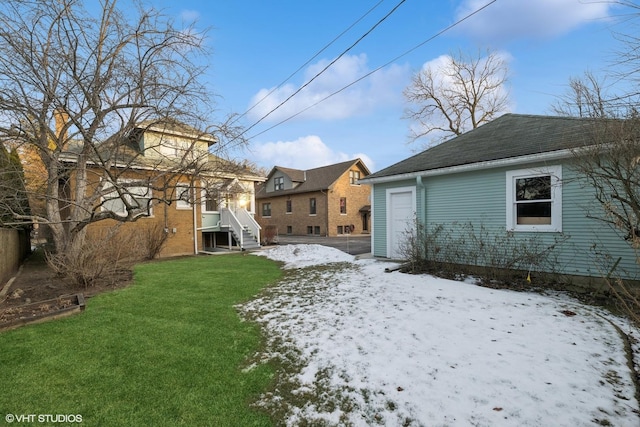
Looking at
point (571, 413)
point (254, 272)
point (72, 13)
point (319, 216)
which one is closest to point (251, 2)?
point (72, 13)

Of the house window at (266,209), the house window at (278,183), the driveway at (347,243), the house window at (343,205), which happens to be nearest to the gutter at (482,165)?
the driveway at (347,243)

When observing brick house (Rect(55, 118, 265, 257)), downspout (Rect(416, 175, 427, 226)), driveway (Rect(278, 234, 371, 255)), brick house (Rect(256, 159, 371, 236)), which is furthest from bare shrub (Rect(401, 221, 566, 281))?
brick house (Rect(256, 159, 371, 236))

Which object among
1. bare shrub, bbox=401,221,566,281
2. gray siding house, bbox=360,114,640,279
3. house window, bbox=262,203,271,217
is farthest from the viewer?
house window, bbox=262,203,271,217

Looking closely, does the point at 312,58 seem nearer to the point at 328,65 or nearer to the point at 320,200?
the point at 328,65

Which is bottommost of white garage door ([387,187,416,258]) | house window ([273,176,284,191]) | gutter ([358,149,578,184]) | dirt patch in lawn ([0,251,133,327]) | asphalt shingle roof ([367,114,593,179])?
dirt patch in lawn ([0,251,133,327])

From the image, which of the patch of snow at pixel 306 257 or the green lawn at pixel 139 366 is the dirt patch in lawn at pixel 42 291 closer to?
the green lawn at pixel 139 366

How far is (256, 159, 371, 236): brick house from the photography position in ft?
90.0

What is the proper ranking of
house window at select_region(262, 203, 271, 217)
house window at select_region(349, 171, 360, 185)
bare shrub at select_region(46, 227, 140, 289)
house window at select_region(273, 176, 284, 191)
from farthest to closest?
house window at select_region(262, 203, 271, 217) < house window at select_region(273, 176, 284, 191) < house window at select_region(349, 171, 360, 185) < bare shrub at select_region(46, 227, 140, 289)

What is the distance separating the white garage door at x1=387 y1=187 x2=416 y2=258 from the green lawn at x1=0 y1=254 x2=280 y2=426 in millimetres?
6460

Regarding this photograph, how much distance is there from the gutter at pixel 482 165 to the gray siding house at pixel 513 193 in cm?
2

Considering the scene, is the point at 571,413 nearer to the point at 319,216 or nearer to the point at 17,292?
the point at 17,292

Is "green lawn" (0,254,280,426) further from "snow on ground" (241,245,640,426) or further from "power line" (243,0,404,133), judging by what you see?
"power line" (243,0,404,133)

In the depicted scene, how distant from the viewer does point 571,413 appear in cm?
259

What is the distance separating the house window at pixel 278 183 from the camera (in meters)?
32.3
